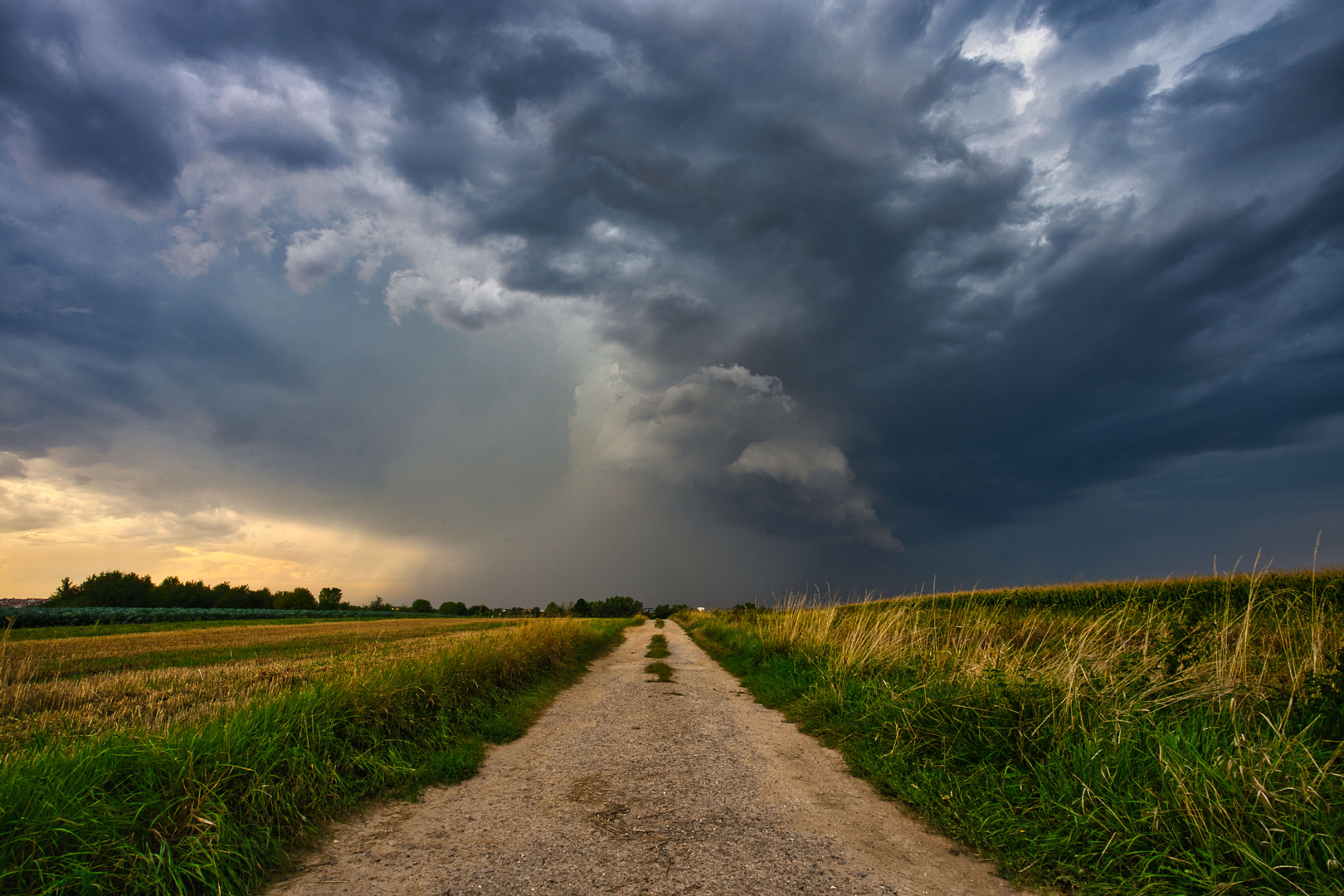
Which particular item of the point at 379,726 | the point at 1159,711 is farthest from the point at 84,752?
the point at 1159,711

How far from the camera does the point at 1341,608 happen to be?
53.7 feet

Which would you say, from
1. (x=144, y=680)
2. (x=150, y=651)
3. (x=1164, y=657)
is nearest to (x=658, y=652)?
(x=144, y=680)

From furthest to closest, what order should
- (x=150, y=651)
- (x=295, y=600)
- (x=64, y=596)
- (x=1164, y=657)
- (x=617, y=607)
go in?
(x=617, y=607), (x=295, y=600), (x=64, y=596), (x=150, y=651), (x=1164, y=657)

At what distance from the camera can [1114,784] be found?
4398mm

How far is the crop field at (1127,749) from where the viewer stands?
139 inches

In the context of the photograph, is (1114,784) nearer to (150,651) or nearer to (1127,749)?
(1127,749)

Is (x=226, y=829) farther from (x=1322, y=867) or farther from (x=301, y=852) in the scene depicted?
(x=1322, y=867)

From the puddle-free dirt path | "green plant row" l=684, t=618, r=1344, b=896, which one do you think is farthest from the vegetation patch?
"green plant row" l=684, t=618, r=1344, b=896

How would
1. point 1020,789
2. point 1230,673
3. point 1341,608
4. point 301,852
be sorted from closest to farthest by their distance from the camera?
point 301,852 < point 1020,789 < point 1230,673 < point 1341,608

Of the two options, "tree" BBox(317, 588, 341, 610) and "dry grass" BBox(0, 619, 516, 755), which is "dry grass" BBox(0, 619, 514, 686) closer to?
"dry grass" BBox(0, 619, 516, 755)

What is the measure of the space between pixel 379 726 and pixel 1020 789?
6811 mm

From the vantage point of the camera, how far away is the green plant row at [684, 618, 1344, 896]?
3449mm

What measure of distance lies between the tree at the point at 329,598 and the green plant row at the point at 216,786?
11934 cm

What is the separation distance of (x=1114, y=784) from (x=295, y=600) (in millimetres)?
129628
